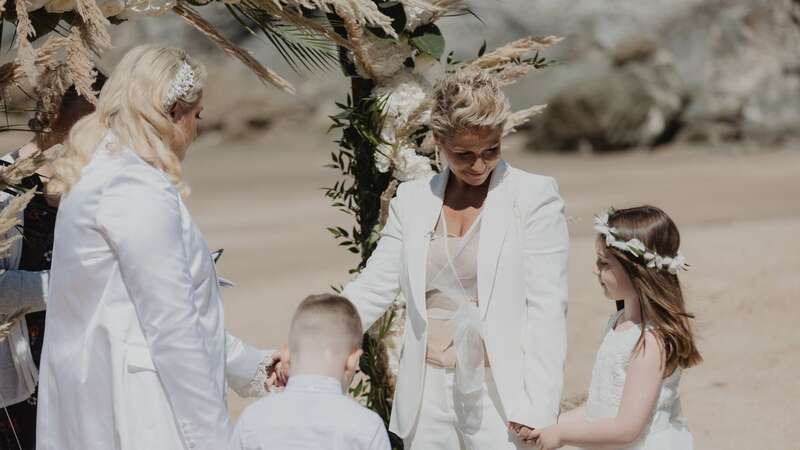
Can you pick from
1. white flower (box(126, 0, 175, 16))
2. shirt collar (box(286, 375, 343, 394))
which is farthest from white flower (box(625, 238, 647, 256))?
white flower (box(126, 0, 175, 16))

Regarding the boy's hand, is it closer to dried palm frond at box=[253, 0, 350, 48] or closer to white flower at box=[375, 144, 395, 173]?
white flower at box=[375, 144, 395, 173]

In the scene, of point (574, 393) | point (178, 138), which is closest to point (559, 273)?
point (178, 138)

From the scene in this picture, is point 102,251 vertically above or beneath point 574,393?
above

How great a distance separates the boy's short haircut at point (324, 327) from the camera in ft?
10.7

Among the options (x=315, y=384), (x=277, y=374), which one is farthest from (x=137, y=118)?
(x=277, y=374)

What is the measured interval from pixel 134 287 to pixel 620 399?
65.6 inches

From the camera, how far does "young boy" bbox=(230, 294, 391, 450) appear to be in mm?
3150

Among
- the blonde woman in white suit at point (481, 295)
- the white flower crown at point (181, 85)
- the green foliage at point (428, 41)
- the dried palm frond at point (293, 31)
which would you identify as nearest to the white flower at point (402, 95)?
the green foliage at point (428, 41)

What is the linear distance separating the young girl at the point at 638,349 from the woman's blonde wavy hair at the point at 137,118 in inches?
57.0

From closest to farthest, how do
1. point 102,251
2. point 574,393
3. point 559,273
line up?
point 102,251, point 559,273, point 574,393

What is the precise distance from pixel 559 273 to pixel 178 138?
1274 mm

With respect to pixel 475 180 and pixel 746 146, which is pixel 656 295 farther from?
pixel 746 146

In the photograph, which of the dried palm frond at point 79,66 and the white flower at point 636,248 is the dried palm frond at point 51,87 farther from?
the white flower at point 636,248

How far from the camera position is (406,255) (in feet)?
13.0
